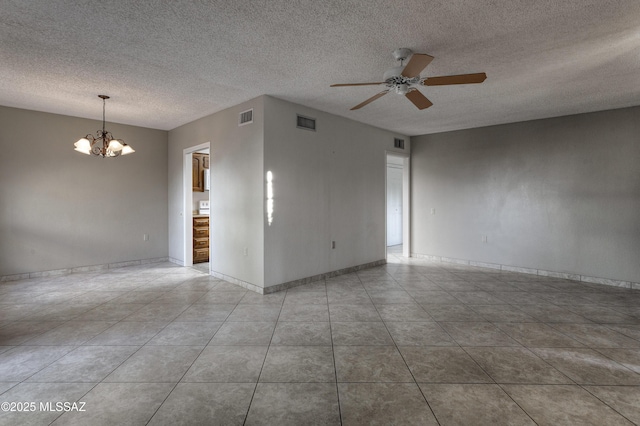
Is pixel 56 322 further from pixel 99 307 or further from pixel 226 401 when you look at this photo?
pixel 226 401

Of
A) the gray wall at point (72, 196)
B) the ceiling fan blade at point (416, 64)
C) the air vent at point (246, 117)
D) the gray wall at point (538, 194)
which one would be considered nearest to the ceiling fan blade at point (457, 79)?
the ceiling fan blade at point (416, 64)

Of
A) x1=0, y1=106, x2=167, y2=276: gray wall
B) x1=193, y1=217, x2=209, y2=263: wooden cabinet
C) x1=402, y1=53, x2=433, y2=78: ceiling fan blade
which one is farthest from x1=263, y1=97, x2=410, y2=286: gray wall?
x1=0, y1=106, x2=167, y2=276: gray wall

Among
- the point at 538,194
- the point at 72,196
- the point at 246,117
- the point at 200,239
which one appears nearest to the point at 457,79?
the point at 246,117

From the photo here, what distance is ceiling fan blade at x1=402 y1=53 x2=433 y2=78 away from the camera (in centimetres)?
239

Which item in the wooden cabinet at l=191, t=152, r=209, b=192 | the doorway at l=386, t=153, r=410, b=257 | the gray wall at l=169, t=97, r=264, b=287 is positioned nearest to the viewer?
the gray wall at l=169, t=97, r=264, b=287

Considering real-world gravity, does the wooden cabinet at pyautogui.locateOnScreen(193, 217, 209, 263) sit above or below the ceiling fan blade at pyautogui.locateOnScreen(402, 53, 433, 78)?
below

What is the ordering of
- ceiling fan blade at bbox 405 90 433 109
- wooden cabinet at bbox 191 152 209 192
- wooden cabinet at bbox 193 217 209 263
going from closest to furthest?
ceiling fan blade at bbox 405 90 433 109
wooden cabinet at bbox 193 217 209 263
wooden cabinet at bbox 191 152 209 192

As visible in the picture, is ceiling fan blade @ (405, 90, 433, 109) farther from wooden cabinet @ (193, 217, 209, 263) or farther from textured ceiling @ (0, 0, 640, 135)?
wooden cabinet @ (193, 217, 209, 263)

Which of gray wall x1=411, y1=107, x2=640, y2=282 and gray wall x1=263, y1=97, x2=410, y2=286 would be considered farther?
gray wall x1=411, y1=107, x2=640, y2=282

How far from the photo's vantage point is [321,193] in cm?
509

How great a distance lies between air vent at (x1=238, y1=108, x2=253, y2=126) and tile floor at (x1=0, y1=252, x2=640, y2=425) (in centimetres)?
244

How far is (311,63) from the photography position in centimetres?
324

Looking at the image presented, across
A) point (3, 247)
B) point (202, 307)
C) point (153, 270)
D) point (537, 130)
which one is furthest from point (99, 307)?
point (537, 130)

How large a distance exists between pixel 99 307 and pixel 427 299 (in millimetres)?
4110
